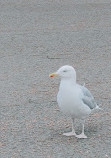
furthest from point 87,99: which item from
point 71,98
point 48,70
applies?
point 48,70

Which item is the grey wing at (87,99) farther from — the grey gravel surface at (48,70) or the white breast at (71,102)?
the grey gravel surface at (48,70)

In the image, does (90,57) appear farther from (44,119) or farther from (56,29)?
(44,119)

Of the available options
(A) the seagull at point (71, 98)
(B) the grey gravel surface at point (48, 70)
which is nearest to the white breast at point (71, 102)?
(A) the seagull at point (71, 98)

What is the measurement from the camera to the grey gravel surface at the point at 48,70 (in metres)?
5.20

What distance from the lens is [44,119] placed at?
600 cm

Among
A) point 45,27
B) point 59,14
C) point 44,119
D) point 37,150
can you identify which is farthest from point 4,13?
point 37,150

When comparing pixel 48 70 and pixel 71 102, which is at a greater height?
pixel 71 102

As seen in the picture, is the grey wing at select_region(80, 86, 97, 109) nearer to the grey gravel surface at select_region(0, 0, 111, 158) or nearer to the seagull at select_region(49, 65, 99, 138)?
the seagull at select_region(49, 65, 99, 138)

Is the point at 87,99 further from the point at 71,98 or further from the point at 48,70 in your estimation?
the point at 48,70

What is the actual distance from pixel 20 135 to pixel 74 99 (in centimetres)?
79

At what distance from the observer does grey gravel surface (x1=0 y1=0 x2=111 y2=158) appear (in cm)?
520

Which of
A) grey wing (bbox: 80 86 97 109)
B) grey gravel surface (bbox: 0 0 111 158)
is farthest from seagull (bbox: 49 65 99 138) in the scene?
grey gravel surface (bbox: 0 0 111 158)

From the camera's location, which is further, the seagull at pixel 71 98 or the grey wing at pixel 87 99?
the grey wing at pixel 87 99

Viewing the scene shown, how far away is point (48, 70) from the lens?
8688 mm
